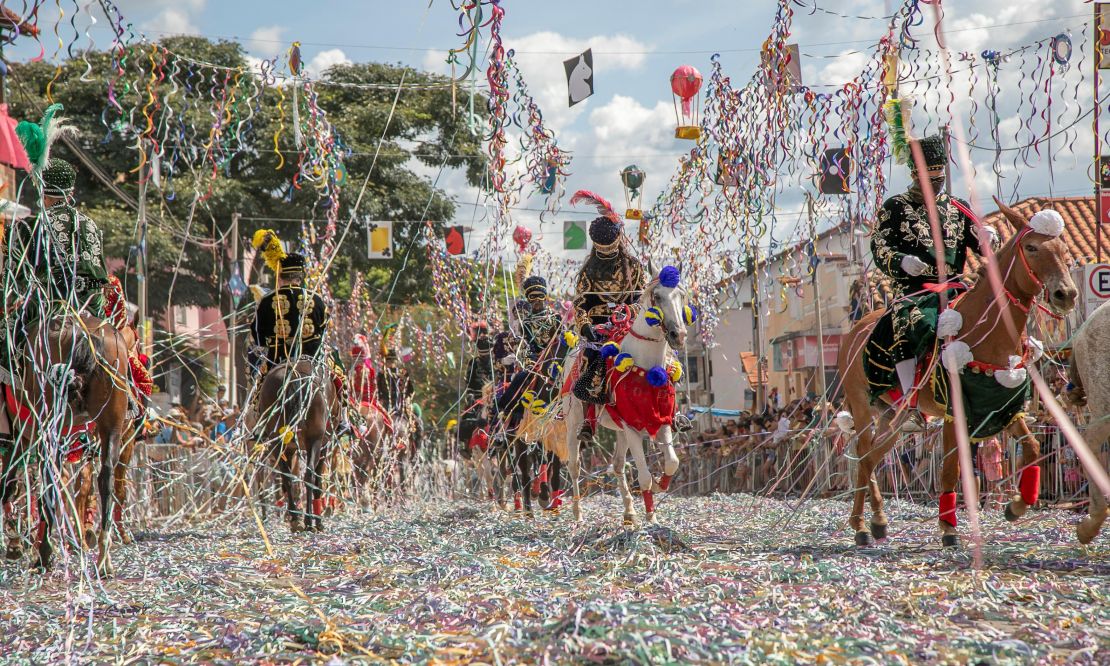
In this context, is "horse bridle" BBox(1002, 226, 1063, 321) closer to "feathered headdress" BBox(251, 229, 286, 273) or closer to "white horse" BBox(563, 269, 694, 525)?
"white horse" BBox(563, 269, 694, 525)

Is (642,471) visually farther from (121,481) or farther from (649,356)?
(121,481)

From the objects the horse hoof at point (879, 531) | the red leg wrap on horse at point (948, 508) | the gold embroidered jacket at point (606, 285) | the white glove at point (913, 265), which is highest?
the gold embroidered jacket at point (606, 285)

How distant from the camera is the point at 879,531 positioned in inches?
347

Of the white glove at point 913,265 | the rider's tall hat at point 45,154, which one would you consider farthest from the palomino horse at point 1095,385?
the rider's tall hat at point 45,154

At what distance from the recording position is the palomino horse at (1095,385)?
7340 millimetres

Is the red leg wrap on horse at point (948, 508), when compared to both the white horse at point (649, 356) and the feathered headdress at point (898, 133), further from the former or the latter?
the feathered headdress at point (898, 133)

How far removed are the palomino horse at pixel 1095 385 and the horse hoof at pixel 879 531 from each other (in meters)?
1.51

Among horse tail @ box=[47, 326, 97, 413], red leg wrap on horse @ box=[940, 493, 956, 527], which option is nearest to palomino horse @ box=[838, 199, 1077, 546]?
red leg wrap on horse @ box=[940, 493, 956, 527]

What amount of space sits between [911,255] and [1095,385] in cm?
164

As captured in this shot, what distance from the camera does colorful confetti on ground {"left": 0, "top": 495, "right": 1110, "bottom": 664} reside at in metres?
4.61

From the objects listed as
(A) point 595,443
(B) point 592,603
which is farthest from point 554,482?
(B) point 592,603

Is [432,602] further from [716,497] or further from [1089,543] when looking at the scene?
[716,497]

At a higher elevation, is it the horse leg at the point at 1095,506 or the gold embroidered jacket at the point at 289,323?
the gold embroidered jacket at the point at 289,323

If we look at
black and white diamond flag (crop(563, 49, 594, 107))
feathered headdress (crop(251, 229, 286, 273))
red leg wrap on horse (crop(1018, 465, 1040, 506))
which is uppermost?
black and white diamond flag (crop(563, 49, 594, 107))
